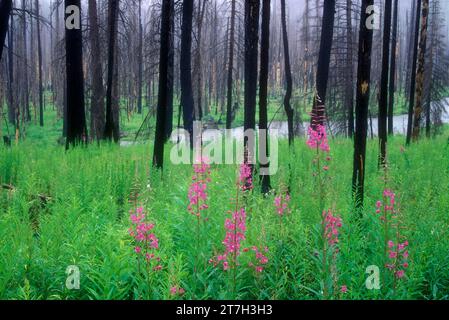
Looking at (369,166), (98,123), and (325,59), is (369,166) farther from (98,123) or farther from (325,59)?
(98,123)

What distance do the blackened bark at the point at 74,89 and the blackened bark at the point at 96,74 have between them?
144 inches

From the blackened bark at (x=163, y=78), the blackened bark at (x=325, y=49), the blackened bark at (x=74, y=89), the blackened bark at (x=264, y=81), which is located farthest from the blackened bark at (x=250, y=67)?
the blackened bark at (x=74, y=89)

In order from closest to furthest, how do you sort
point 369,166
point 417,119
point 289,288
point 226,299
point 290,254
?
1. point 226,299
2. point 289,288
3. point 290,254
4. point 369,166
5. point 417,119

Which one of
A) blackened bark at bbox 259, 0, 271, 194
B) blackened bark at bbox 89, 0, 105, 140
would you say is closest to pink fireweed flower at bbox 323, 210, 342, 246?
blackened bark at bbox 259, 0, 271, 194

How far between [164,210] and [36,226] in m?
1.57

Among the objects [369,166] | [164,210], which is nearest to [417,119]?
[369,166]

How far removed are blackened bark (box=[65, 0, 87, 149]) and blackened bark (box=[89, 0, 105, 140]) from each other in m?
3.67

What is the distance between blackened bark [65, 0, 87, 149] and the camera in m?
10.8

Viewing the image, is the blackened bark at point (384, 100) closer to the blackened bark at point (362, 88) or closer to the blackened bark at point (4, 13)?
the blackened bark at point (362, 88)

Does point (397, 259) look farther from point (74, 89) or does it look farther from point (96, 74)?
point (96, 74)

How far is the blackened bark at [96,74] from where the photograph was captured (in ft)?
48.3

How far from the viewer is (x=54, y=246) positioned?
376 cm

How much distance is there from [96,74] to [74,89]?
4.15 m

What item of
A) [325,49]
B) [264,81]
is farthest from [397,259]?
[325,49]
